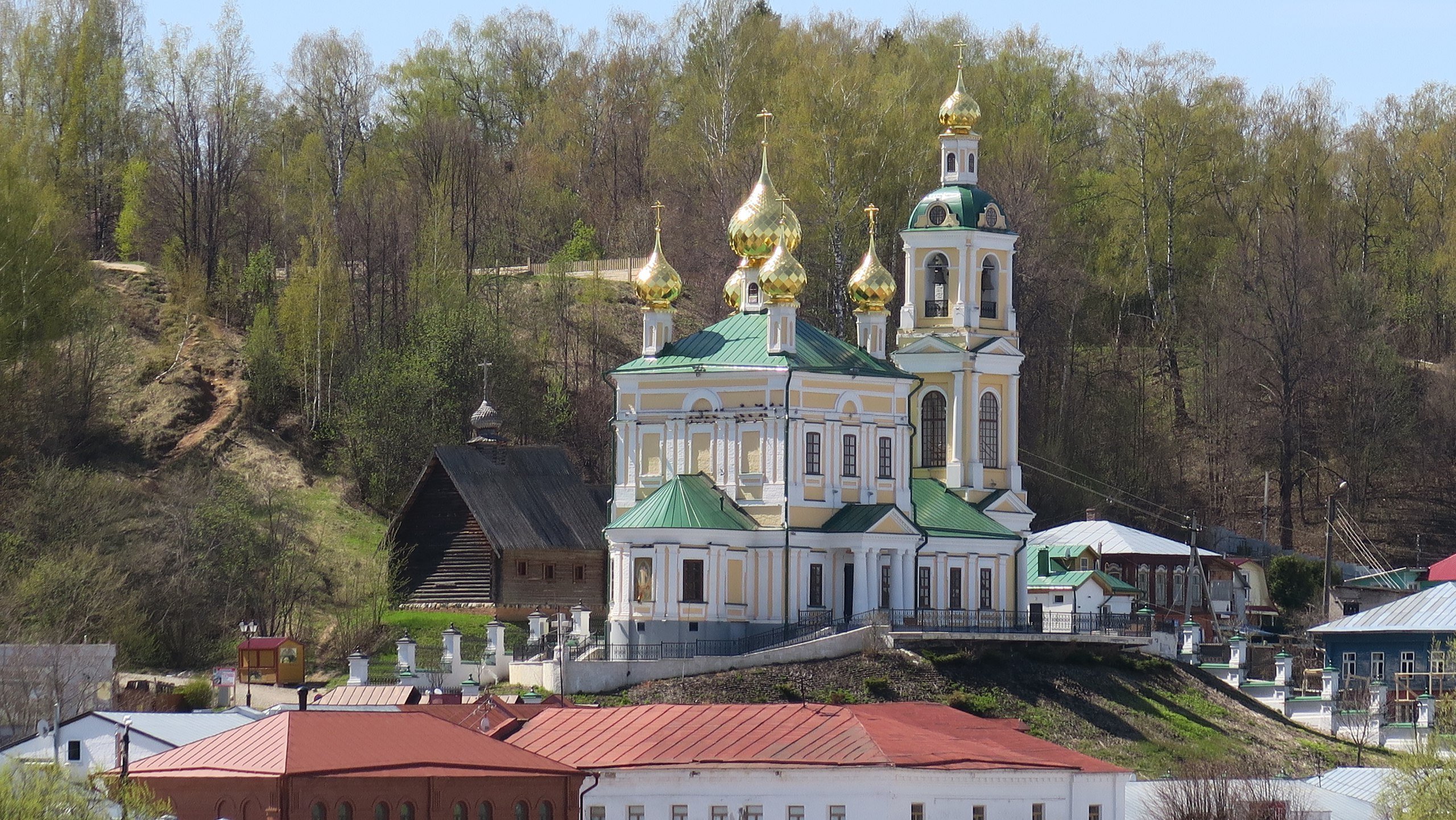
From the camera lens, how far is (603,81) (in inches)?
4001

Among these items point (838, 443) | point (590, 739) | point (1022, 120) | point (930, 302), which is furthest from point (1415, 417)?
point (590, 739)

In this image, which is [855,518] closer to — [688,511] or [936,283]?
[688,511]

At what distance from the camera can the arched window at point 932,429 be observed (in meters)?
66.1

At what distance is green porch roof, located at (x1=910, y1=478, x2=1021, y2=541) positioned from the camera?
205 ft

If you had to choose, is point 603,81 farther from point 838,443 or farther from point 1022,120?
point 838,443

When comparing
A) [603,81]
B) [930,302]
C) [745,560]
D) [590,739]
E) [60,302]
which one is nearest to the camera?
[590,739]

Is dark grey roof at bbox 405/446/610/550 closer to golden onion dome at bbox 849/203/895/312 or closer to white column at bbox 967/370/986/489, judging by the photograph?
golden onion dome at bbox 849/203/895/312

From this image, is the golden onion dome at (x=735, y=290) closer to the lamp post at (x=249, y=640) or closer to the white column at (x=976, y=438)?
the white column at (x=976, y=438)

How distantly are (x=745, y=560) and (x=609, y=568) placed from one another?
7.79 metres

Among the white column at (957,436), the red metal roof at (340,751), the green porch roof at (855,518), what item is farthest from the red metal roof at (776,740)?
the white column at (957,436)

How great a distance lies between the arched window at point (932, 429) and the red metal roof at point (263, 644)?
1514cm

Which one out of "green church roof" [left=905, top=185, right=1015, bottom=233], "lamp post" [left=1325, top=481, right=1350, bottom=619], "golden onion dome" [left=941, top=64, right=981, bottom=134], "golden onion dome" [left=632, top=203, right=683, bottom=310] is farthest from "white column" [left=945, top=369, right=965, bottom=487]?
"lamp post" [left=1325, top=481, right=1350, bottom=619]

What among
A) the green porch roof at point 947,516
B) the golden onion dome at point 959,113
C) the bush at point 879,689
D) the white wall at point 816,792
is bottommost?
the white wall at point 816,792

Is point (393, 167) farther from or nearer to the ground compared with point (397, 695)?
farther from the ground
